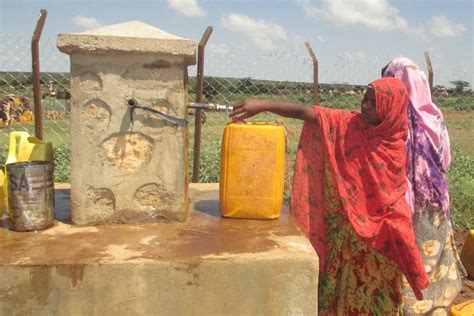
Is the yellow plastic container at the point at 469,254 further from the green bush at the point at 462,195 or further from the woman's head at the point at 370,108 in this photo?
the woman's head at the point at 370,108

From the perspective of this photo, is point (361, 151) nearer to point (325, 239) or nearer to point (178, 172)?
point (325, 239)

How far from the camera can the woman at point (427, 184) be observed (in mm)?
2902

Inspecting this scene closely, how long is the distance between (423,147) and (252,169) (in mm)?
1071

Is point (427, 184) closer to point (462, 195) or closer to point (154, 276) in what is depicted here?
point (154, 276)

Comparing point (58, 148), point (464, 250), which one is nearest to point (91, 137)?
point (464, 250)

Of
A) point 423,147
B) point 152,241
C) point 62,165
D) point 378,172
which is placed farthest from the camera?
point 62,165

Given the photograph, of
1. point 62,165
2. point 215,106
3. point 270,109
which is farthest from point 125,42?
point 62,165

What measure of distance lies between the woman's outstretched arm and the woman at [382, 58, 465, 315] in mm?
654

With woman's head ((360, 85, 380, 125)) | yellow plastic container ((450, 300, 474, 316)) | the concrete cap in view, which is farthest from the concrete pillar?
yellow plastic container ((450, 300, 474, 316))

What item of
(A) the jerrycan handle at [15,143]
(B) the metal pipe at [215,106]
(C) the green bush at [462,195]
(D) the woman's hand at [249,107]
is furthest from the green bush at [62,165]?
(C) the green bush at [462,195]

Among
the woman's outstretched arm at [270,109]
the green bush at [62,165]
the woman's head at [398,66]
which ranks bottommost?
the green bush at [62,165]

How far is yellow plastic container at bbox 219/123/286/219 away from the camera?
2637 millimetres

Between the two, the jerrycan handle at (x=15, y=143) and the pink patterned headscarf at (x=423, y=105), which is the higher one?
the pink patterned headscarf at (x=423, y=105)

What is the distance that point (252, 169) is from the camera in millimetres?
2670
